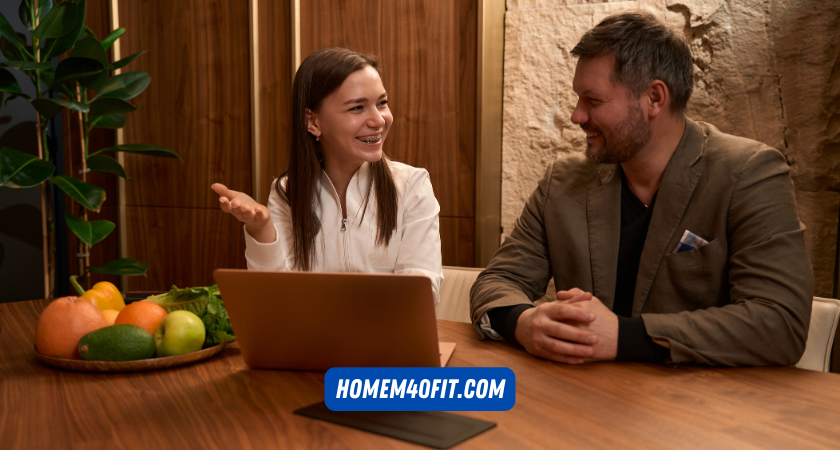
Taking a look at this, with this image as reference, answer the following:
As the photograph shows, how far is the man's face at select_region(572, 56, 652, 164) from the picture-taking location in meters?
1.61

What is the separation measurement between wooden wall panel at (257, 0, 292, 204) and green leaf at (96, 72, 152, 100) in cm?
62

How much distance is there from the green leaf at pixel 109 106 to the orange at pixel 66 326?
225cm

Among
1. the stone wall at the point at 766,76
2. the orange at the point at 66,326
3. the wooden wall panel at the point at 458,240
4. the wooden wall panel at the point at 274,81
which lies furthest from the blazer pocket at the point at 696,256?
the wooden wall panel at the point at 274,81

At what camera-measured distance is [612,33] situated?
1603 millimetres

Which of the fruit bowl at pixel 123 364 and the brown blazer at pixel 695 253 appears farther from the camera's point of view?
the brown blazer at pixel 695 253

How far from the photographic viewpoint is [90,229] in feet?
10.2

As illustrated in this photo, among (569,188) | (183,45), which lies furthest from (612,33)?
(183,45)

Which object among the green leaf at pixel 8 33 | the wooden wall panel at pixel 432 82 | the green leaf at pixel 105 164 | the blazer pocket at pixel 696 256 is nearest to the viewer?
the blazer pocket at pixel 696 256

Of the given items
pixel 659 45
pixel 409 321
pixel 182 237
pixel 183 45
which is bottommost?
pixel 182 237

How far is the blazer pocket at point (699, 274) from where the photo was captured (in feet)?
4.73

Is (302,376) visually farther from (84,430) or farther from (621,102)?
(621,102)

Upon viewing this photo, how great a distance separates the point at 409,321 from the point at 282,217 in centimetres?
111

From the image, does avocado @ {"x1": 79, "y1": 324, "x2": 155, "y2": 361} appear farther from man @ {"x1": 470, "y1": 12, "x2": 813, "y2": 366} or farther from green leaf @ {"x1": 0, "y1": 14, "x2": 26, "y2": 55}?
green leaf @ {"x1": 0, "y1": 14, "x2": 26, "y2": 55}

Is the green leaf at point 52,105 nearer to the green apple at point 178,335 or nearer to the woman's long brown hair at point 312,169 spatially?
the woman's long brown hair at point 312,169
